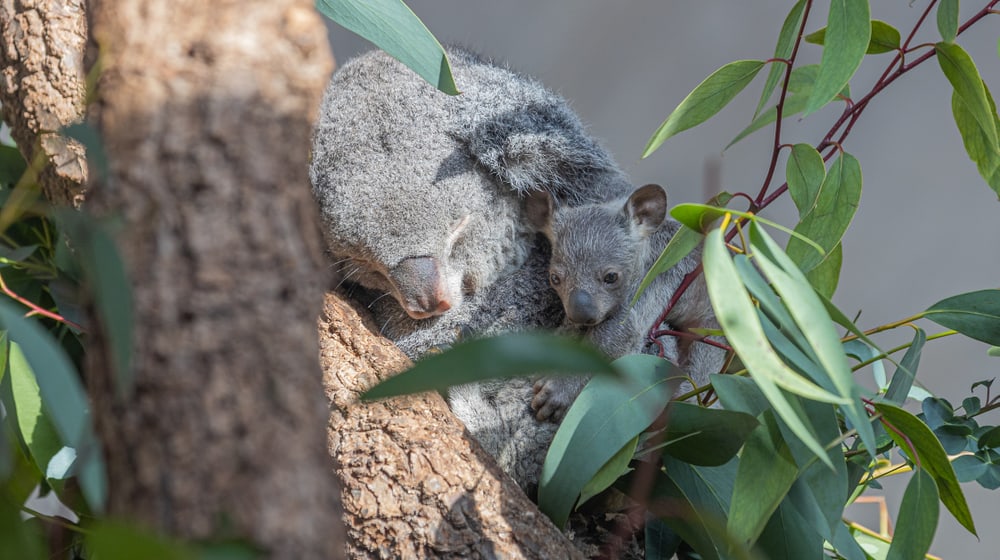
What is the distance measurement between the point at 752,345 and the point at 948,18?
2.35 ft

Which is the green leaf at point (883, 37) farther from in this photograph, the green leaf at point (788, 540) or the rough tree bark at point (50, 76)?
the rough tree bark at point (50, 76)

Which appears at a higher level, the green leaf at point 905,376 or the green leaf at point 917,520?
the green leaf at point 905,376

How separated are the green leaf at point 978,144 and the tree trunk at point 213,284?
1.08 m

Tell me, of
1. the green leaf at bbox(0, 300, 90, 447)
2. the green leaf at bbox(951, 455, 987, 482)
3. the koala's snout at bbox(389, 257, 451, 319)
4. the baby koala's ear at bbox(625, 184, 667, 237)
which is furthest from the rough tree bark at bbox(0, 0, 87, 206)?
the green leaf at bbox(951, 455, 987, 482)

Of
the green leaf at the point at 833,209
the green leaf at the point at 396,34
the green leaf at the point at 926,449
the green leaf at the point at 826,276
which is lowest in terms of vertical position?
the green leaf at the point at 926,449

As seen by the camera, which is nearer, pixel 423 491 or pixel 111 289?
pixel 111 289

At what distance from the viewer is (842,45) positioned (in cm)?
106

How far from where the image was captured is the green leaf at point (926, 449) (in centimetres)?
100

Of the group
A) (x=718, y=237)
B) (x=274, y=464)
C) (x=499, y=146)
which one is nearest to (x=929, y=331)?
(x=499, y=146)

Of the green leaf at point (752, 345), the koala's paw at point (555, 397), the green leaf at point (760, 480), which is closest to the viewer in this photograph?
the green leaf at point (752, 345)

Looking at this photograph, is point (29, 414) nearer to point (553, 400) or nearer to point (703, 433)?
point (553, 400)

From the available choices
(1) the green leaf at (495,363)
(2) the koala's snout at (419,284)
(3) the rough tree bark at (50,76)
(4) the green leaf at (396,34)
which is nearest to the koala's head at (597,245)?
(2) the koala's snout at (419,284)

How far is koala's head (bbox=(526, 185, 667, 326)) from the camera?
1.51 m

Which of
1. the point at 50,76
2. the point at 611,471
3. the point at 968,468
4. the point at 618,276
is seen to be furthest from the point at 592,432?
the point at 50,76
